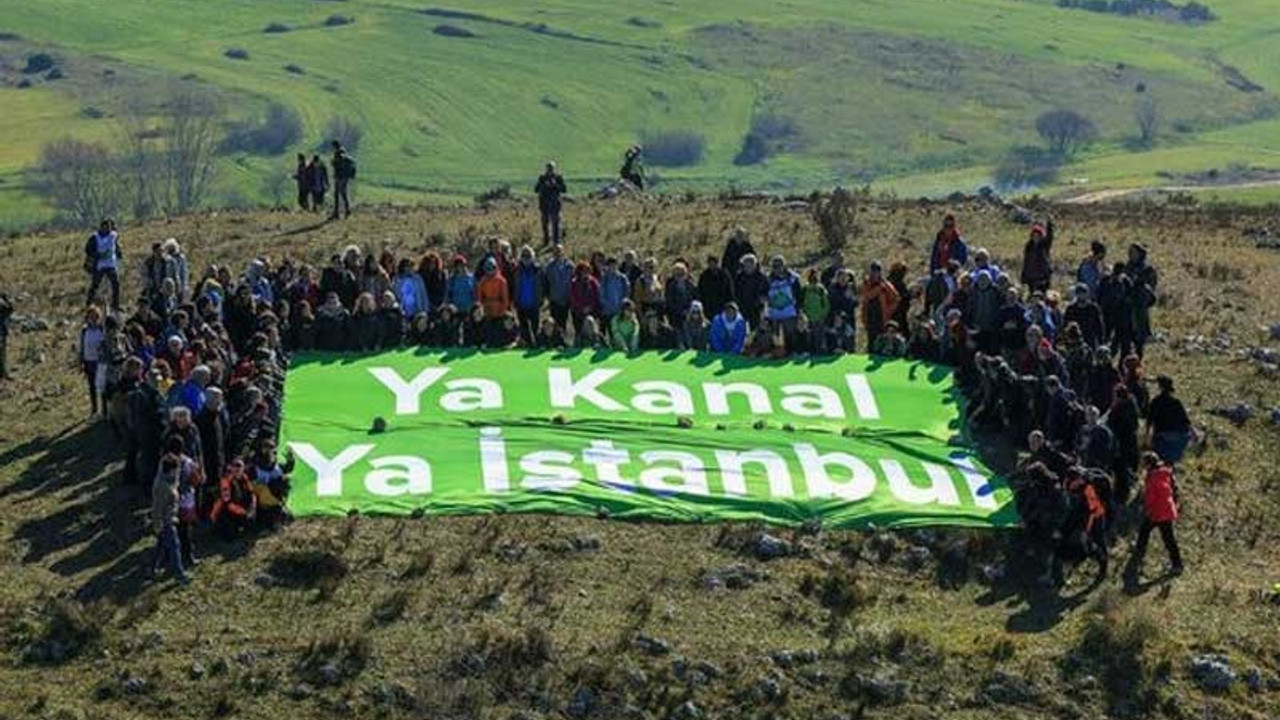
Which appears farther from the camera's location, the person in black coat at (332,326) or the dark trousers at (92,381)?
the person in black coat at (332,326)

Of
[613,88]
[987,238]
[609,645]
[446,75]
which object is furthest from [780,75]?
[609,645]

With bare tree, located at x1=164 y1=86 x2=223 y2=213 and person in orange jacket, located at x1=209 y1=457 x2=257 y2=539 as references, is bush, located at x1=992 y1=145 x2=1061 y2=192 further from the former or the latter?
person in orange jacket, located at x1=209 y1=457 x2=257 y2=539

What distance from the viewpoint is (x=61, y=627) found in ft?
68.8

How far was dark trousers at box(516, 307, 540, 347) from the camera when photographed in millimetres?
30500

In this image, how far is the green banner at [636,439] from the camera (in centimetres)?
2448

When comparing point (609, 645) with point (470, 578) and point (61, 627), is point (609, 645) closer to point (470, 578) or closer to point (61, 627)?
point (470, 578)

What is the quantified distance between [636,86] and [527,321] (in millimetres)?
132289

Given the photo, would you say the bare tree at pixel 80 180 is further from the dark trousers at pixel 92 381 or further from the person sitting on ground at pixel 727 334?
the person sitting on ground at pixel 727 334

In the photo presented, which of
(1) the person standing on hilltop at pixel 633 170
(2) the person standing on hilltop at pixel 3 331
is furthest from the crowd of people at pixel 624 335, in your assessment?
(1) the person standing on hilltop at pixel 633 170

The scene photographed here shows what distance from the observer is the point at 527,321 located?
30.7 m

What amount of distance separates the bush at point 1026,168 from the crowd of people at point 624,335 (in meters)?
102

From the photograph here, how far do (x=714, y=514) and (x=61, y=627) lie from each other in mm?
7669

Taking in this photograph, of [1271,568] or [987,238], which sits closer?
[1271,568]

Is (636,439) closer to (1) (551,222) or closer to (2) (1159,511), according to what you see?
(2) (1159,511)
